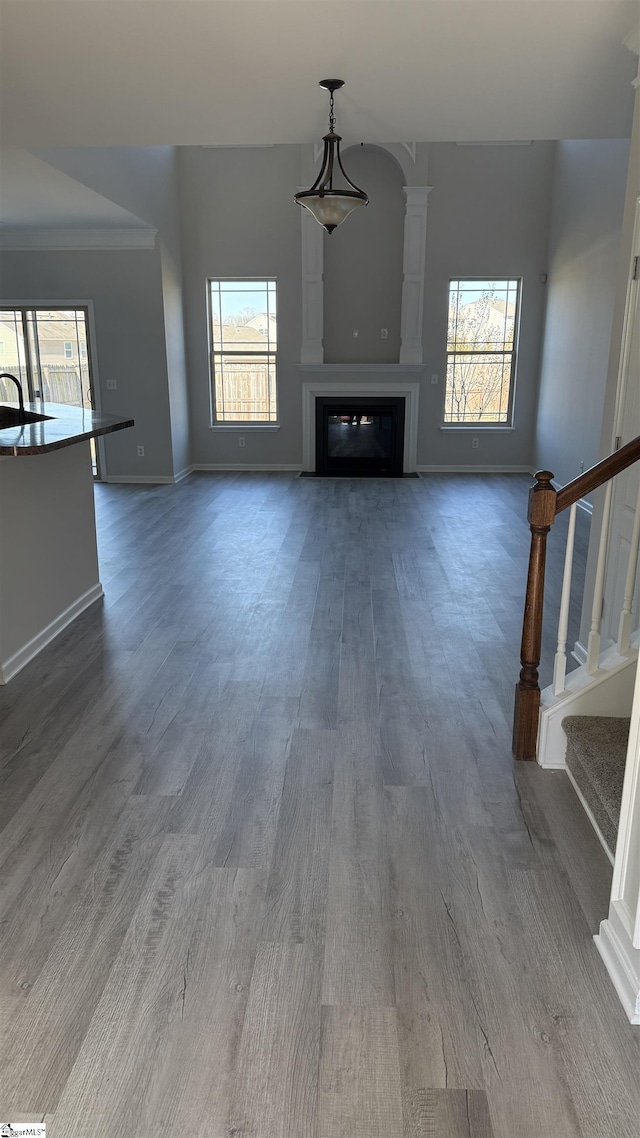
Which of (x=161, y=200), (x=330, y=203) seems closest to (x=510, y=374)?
(x=161, y=200)

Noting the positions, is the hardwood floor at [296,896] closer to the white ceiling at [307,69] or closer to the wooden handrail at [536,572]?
the wooden handrail at [536,572]

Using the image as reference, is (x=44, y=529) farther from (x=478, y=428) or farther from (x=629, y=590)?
(x=478, y=428)

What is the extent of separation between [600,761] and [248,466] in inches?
299

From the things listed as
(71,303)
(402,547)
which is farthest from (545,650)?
(71,303)

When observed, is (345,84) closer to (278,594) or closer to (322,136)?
(322,136)

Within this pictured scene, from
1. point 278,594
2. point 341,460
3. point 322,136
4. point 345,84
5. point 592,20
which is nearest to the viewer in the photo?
point 592,20

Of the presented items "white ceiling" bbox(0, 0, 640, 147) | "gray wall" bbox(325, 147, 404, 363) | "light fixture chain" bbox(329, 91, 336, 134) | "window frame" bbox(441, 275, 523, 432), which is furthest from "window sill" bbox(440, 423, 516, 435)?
"light fixture chain" bbox(329, 91, 336, 134)

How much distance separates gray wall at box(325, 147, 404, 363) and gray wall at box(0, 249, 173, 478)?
7.07 ft

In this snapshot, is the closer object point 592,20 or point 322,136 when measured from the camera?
point 592,20

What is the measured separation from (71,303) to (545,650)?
6.65 m

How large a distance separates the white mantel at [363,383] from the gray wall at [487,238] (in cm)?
21

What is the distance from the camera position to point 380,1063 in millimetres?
1551

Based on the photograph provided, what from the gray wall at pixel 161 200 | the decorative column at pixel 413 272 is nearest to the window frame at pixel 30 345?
the gray wall at pixel 161 200

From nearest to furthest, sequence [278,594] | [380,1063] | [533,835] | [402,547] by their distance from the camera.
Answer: [380,1063] → [533,835] → [278,594] → [402,547]
